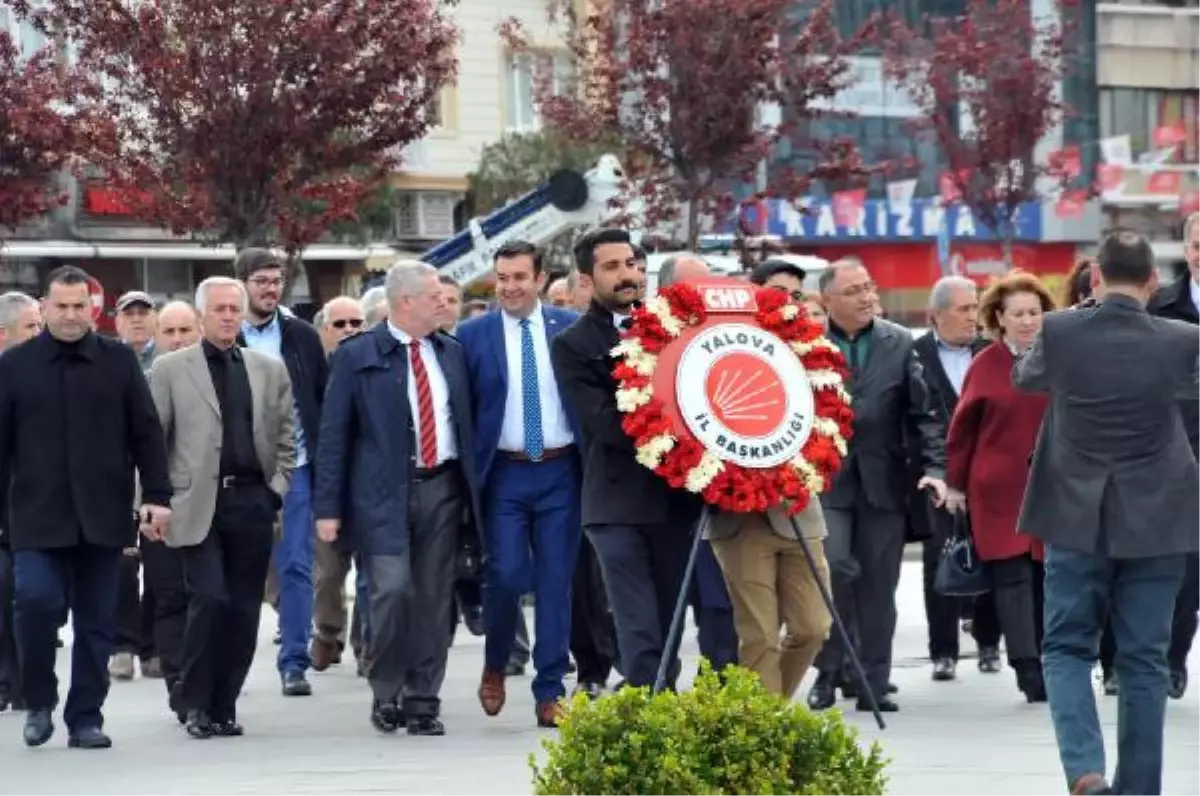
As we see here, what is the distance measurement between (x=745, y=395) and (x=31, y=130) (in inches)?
773

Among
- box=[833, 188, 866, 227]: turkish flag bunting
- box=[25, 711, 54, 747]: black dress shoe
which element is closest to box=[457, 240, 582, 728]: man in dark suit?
box=[25, 711, 54, 747]: black dress shoe

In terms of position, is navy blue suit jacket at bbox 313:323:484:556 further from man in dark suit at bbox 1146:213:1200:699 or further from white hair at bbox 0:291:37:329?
man in dark suit at bbox 1146:213:1200:699

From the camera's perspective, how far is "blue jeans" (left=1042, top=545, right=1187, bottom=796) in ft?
31.9

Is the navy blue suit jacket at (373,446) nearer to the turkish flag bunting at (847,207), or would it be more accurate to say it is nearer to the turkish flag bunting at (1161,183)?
the turkish flag bunting at (847,207)

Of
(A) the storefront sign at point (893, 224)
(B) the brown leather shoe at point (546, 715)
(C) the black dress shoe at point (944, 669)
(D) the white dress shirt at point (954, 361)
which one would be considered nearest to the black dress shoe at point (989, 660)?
(C) the black dress shoe at point (944, 669)

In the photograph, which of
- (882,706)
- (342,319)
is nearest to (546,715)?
(882,706)

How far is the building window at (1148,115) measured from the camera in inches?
2255

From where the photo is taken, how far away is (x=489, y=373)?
13.2 metres

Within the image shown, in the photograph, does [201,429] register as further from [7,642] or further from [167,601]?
[7,642]

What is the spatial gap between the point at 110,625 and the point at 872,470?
11.3 feet

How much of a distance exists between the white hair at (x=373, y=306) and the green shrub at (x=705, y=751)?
29.7 feet

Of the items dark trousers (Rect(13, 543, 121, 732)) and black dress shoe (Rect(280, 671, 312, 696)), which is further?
black dress shoe (Rect(280, 671, 312, 696))

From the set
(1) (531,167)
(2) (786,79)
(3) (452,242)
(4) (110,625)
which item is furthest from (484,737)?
(1) (531,167)

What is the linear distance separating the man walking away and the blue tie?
116 inches
